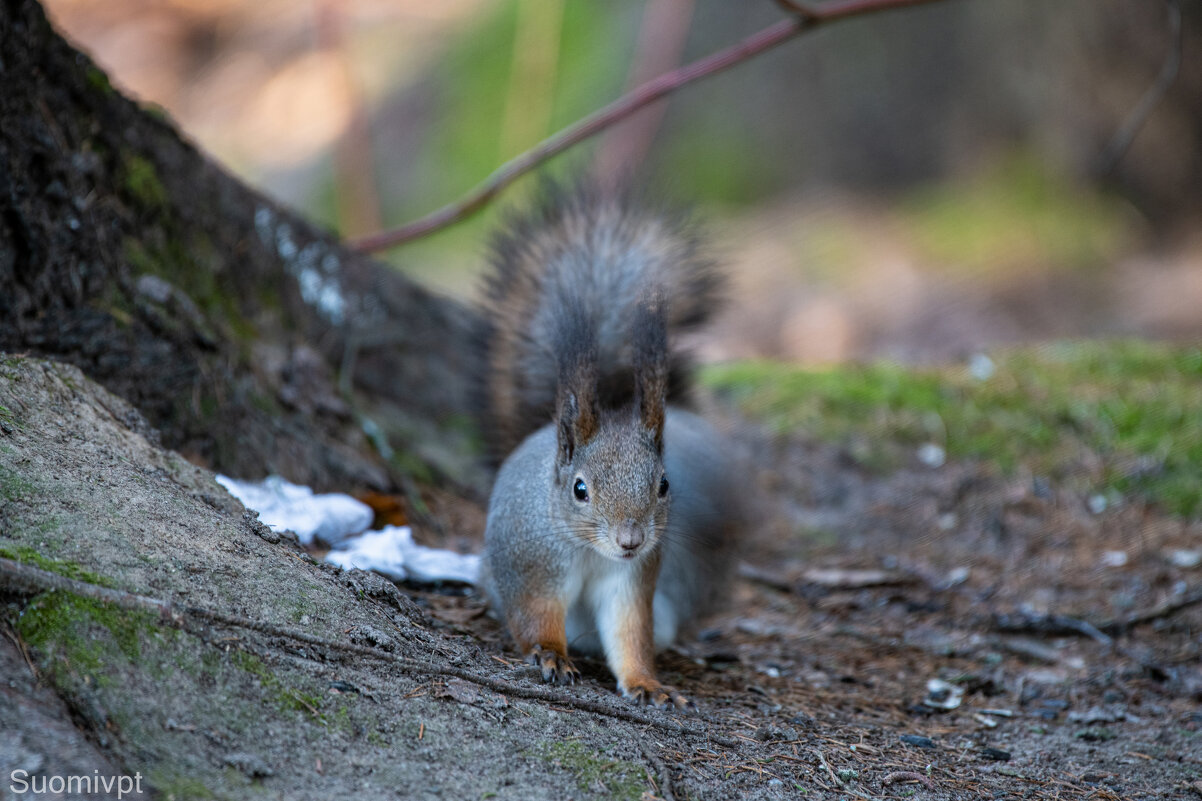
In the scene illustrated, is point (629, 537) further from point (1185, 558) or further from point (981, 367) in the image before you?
point (981, 367)

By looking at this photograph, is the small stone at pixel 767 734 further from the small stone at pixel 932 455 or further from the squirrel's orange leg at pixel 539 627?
the small stone at pixel 932 455

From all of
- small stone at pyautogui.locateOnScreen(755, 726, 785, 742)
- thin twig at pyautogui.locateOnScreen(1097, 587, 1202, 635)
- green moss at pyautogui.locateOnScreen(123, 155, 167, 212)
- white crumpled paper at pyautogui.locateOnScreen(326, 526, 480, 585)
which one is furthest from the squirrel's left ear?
thin twig at pyautogui.locateOnScreen(1097, 587, 1202, 635)

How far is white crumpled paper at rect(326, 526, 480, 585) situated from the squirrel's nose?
696 millimetres

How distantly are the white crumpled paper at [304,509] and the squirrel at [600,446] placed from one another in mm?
364

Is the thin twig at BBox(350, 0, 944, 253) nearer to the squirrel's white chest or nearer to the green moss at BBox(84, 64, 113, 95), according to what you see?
the green moss at BBox(84, 64, 113, 95)

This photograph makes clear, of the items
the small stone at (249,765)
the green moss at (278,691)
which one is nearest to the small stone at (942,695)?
the green moss at (278,691)

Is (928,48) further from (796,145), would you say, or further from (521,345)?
(521,345)

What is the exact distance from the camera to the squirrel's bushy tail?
281 centimetres

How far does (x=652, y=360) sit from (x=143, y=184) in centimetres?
160

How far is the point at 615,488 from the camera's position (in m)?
2.20

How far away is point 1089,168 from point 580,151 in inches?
144

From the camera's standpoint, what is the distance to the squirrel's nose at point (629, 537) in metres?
2.11

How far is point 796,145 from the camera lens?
26.3 feet

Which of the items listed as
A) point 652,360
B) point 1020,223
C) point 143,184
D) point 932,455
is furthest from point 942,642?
point 1020,223
